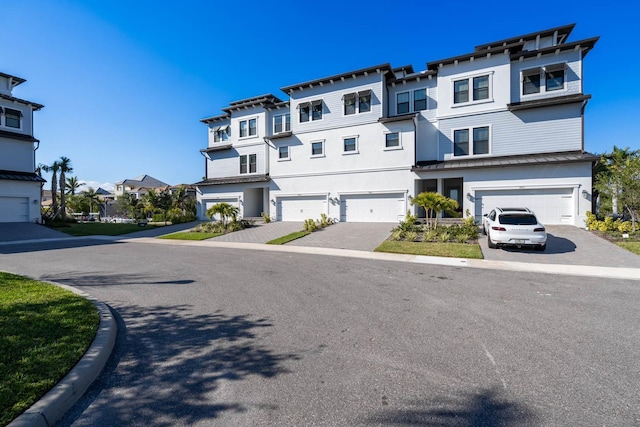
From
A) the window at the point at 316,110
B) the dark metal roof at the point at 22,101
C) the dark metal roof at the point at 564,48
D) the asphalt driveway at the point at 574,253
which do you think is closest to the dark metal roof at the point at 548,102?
the dark metal roof at the point at 564,48

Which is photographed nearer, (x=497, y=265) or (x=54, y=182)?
(x=497, y=265)

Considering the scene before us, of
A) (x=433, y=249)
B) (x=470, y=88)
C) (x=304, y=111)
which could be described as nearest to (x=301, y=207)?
(x=304, y=111)

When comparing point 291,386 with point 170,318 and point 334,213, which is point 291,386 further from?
point 334,213

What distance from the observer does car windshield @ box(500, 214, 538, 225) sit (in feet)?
41.2

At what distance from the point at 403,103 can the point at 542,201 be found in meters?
11.9

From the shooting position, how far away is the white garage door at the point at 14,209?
83.8ft

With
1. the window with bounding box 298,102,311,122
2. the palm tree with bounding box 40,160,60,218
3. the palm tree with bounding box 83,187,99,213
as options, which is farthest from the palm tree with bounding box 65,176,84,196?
the window with bounding box 298,102,311,122

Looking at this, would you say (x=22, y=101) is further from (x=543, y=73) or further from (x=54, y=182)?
(x=543, y=73)

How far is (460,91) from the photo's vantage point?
21469mm

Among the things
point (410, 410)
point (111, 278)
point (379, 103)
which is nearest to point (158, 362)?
point (410, 410)

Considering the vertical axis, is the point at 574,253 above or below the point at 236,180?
below

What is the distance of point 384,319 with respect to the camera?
5422mm

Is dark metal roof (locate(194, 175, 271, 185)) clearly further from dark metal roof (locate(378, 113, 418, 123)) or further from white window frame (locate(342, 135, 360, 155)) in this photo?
dark metal roof (locate(378, 113, 418, 123))

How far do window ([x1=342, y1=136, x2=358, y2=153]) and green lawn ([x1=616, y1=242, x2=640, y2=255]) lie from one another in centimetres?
1626
